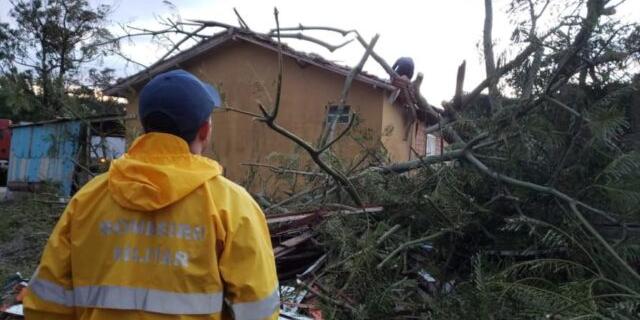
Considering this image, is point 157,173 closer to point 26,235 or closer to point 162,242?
point 162,242

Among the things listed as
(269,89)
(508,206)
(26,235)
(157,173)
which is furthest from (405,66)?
(157,173)

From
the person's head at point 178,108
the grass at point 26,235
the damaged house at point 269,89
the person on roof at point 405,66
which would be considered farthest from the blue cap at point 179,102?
the damaged house at point 269,89

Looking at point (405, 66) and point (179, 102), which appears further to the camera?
point (405, 66)

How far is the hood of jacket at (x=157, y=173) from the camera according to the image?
153cm

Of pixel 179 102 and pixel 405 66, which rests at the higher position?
pixel 405 66

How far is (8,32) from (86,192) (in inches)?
801

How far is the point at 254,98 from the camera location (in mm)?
11430

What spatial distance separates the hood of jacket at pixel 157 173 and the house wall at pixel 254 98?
9.64m

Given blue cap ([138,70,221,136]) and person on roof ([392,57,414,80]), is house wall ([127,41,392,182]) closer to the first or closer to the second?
person on roof ([392,57,414,80])

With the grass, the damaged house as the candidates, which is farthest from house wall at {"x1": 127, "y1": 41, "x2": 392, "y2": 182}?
the grass

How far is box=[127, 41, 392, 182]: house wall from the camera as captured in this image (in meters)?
11.7

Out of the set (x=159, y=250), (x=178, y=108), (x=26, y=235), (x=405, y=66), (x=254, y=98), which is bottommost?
(x=26, y=235)

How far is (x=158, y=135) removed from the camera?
1625mm

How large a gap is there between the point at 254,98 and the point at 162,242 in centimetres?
1000
